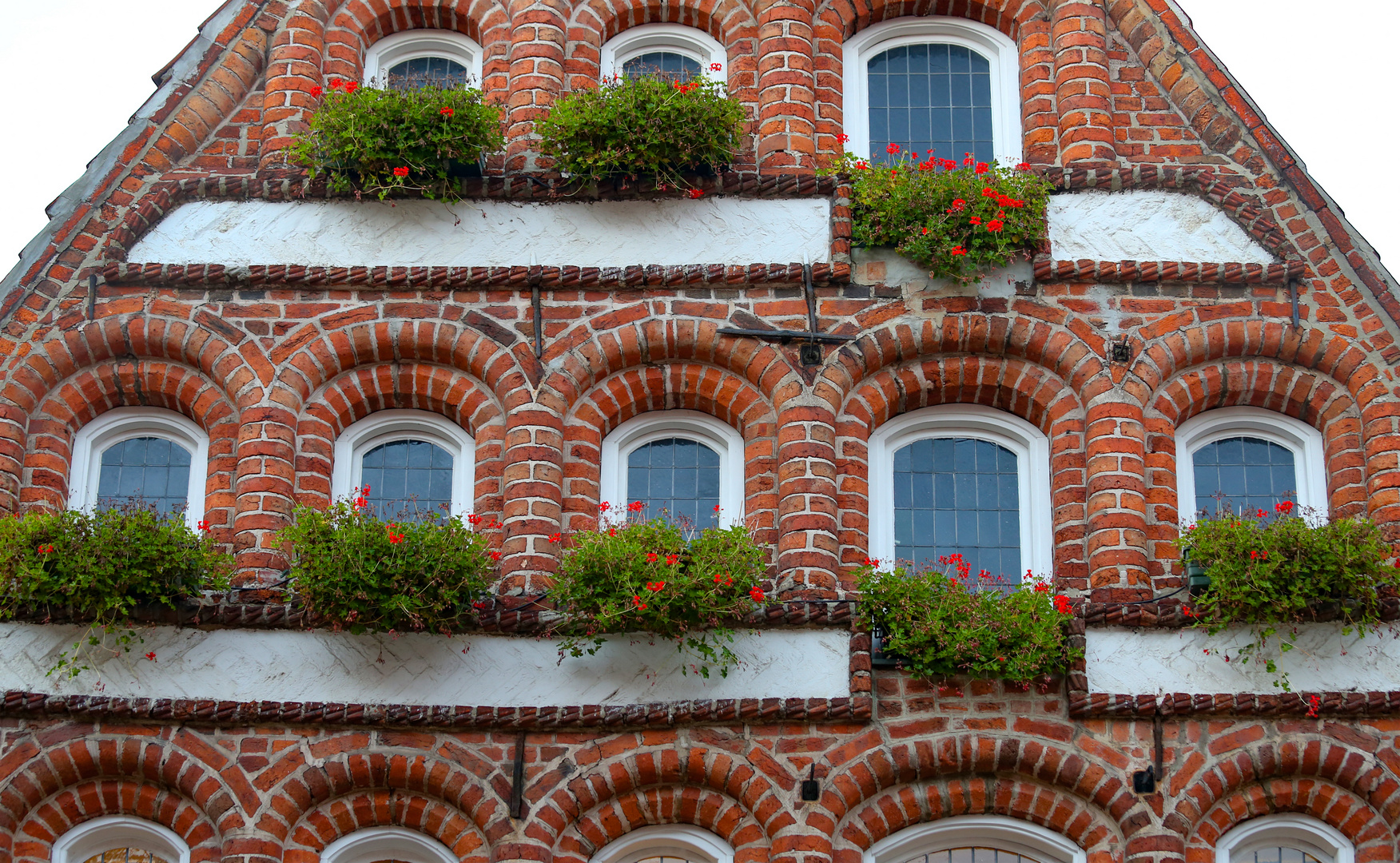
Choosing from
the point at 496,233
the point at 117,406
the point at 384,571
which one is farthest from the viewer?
the point at 496,233

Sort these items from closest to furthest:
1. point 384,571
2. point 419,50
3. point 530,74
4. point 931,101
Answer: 1. point 384,571
2. point 530,74
3. point 931,101
4. point 419,50

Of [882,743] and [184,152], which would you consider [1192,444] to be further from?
[184,152]

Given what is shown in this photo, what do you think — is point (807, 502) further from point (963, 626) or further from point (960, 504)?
point (963, 626)

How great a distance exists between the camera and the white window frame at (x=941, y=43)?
1555cm

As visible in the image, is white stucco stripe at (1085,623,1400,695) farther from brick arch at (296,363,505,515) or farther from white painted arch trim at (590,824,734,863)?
brick arch at (296,363,505,515)

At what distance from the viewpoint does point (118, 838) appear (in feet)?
44.7

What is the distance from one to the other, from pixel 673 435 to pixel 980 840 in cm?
346

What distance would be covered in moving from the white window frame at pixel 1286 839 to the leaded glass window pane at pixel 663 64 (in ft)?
22.0

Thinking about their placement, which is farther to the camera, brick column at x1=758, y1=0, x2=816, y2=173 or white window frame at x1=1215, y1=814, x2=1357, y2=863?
brick column at x1=758, y1=0, x2=816, y2=173

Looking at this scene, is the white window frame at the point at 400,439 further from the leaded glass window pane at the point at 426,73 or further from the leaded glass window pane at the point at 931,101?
the leaded glass window pane at the point at 931,101

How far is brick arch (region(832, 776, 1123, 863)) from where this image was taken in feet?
43.4

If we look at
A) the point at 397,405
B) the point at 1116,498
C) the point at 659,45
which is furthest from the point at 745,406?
the point at 659,45

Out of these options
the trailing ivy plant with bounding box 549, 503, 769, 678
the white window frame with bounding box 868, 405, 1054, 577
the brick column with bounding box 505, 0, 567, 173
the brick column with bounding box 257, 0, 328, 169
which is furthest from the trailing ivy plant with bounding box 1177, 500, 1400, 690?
the brick column with bounding box 257, 0, 328, 169

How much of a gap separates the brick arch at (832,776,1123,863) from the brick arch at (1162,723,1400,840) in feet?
1.78
